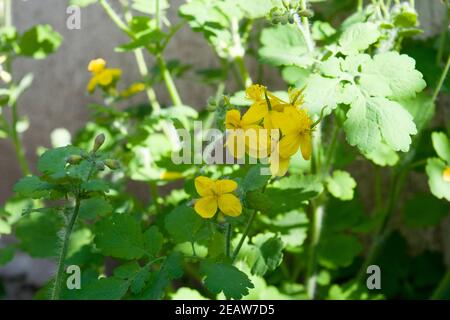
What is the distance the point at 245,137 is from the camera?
1.14 metres

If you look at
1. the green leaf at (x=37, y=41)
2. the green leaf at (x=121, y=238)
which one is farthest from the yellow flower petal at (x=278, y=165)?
the green leaf at (x=37, y=41)

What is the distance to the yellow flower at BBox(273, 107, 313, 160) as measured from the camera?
1140 millimetres

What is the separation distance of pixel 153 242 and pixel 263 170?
0.27 meters

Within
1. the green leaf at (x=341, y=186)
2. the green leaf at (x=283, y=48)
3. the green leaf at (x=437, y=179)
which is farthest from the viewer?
the green leaf at (x=341, y=186)

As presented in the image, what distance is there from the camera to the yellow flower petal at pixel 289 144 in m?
1.14

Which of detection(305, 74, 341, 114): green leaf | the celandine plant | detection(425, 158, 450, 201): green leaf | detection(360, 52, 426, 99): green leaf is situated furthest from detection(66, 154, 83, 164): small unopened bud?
detection(425, 158, 450, 201): green leaf

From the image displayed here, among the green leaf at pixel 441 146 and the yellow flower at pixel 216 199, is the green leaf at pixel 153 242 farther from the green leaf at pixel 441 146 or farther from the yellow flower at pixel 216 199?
the green leaf at pixel 441 146

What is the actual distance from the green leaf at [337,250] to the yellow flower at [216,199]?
0.61 meters

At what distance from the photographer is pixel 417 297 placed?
2.05 meters

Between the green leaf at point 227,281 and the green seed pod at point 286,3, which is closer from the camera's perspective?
the green leaf at point 227,281

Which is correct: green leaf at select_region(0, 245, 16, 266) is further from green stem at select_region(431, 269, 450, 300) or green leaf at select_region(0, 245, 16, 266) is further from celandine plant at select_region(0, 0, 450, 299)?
green stem at select_region(431, 269, 450, 300)

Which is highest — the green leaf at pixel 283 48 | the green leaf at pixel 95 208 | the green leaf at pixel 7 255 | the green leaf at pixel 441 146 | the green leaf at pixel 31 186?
the green leaf at pixel 283 48
